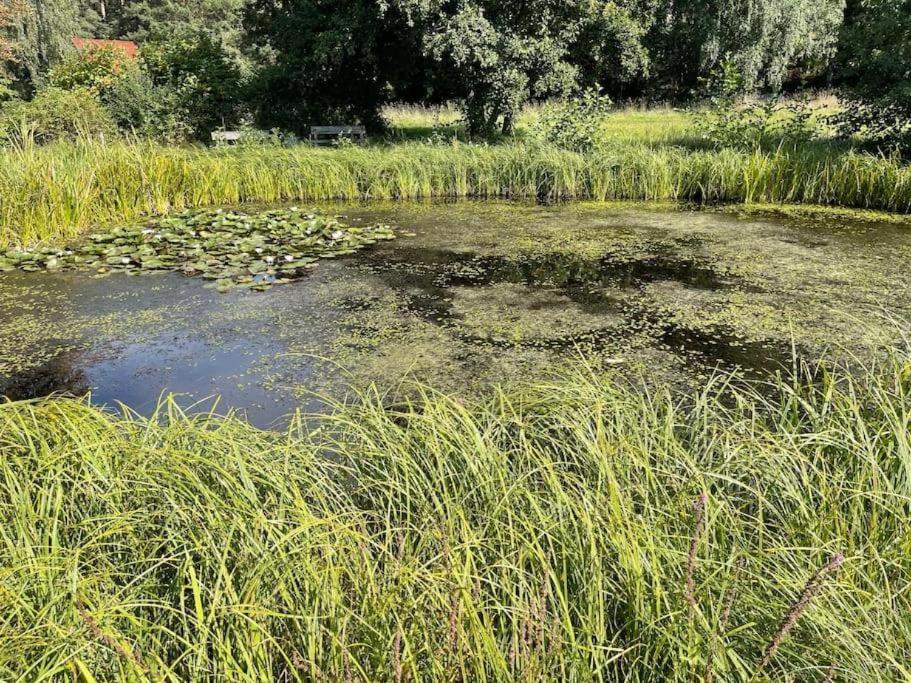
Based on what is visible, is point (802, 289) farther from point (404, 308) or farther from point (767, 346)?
point (404, 308)

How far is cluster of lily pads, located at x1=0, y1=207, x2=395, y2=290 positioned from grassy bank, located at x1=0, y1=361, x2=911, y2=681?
3.09 meters

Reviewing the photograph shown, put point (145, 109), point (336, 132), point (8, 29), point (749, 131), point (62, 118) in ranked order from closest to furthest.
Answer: point (749, 131) → point (62, 118) → point (145, 109) → point (336, 132) → point (8, 29)

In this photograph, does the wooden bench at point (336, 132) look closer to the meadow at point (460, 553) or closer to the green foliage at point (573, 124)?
the green foliage at point (573, 124)

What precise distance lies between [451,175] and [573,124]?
5.56 feet

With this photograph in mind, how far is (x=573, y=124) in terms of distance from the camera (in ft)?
26.2

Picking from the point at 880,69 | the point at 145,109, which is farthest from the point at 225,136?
the point at 880,69

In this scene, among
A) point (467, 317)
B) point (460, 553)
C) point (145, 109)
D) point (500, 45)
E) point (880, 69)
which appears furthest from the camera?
point (145, 109)

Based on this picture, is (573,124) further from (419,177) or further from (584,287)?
(584,287)

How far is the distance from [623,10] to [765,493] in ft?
47.0

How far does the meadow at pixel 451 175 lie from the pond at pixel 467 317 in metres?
1.06

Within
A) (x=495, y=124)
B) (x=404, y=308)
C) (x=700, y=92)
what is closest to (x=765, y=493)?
(x=404, y=308)

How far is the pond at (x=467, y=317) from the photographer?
3145 millimetres

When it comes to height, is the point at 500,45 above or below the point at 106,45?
below


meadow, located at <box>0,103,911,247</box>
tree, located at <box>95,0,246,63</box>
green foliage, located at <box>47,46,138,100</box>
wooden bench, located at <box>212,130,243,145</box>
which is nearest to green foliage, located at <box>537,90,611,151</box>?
meadow, located at <box>0,103,911,247</box>
